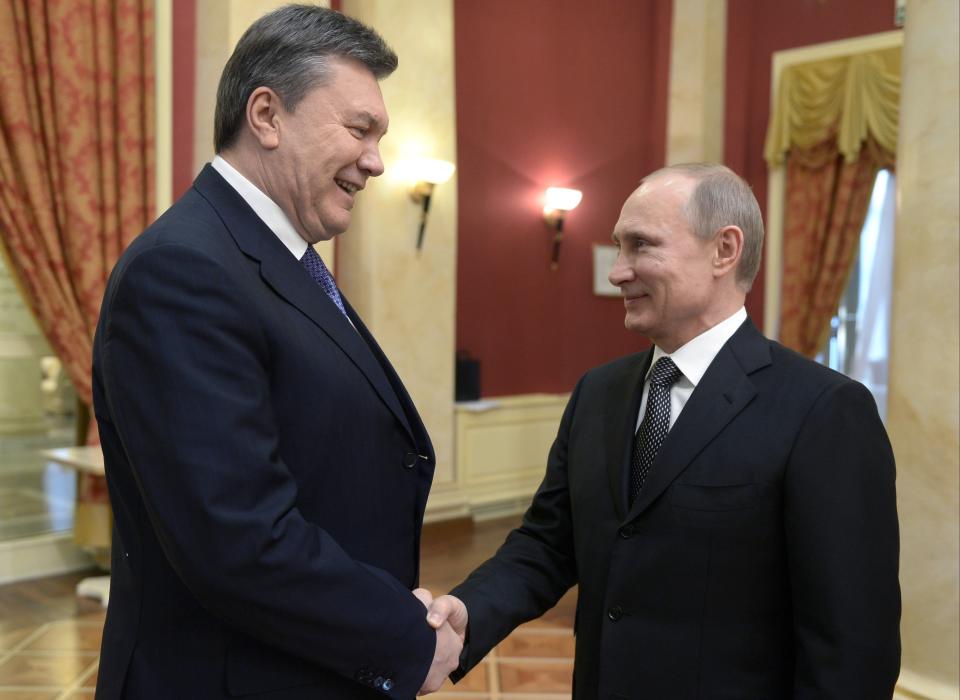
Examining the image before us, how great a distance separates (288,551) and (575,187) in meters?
6.76

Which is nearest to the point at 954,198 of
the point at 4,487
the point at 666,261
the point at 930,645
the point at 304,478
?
the point at 930,645

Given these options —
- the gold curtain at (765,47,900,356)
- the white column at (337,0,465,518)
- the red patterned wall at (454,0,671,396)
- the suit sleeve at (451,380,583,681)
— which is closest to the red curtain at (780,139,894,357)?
the gold curtain at (765,47,900,356)

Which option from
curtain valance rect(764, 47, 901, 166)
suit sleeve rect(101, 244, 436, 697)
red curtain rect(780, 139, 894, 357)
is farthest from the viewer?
A: red curtain rect(780, 139, 894, 357)

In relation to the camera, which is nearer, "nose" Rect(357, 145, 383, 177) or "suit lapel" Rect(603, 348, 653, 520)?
"nose" Rect(357, 145, 383, 177)

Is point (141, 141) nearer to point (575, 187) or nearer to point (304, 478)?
point (575, 187)

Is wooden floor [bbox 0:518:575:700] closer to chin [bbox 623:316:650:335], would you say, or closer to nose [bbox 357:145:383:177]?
chin [bbox 623:316:650:335]

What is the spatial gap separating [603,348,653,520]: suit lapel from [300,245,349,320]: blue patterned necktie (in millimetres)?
530

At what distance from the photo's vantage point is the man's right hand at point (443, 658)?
1.48m

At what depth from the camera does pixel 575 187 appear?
7.69 metres

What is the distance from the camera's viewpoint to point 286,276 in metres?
1.35

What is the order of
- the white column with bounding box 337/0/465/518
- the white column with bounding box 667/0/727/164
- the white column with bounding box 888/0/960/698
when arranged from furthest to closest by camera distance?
the white column with bounding box 667/0/727/164, the white column with bounding box 337/0/465/518, the white column with bounding box 888/0/960/698

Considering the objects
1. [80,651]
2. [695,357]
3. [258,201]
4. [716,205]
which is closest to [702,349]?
[695,357]

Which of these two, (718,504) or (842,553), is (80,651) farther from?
(842,553)

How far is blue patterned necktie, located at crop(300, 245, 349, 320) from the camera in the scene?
4.85ft
